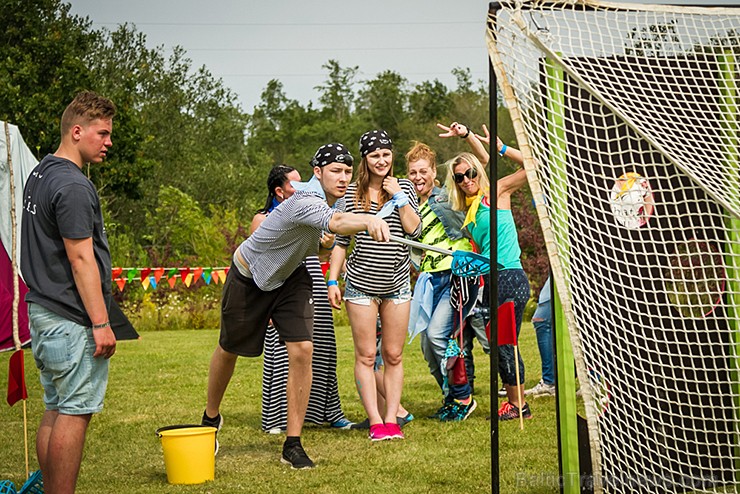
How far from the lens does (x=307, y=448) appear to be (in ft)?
19.6

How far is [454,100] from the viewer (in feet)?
183

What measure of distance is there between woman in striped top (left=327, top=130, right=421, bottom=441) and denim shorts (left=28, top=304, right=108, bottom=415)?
234 cm

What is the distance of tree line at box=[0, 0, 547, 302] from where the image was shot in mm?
24328

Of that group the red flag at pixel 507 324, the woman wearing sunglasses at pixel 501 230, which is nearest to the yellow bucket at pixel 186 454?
the red flag at pixel 507 324

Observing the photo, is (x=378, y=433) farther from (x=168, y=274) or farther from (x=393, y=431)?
(x=168, y=274)

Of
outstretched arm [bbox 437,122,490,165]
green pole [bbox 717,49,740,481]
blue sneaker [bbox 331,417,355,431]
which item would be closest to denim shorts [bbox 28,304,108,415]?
outstretched arm [bbox 437,122,490,165]

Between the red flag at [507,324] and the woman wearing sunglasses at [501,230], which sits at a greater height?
the woman wearing sunglasses at [501,230]

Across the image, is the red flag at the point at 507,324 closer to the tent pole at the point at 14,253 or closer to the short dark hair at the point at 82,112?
the short dark hair at the point at 82,112

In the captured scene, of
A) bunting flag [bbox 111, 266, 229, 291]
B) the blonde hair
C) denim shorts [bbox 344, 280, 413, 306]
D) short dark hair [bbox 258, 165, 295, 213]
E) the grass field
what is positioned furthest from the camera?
bunting flag [bbox 111, 266, 229, 291]

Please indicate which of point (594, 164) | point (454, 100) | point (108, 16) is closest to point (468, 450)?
point (594, 164)

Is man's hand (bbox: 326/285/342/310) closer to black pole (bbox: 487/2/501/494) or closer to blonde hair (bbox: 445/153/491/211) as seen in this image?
blonde hair (bbox: 445/153/491/211)

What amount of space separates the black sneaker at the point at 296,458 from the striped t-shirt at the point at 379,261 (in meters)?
1.28

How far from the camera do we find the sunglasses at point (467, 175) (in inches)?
269

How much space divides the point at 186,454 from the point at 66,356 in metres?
1.20
